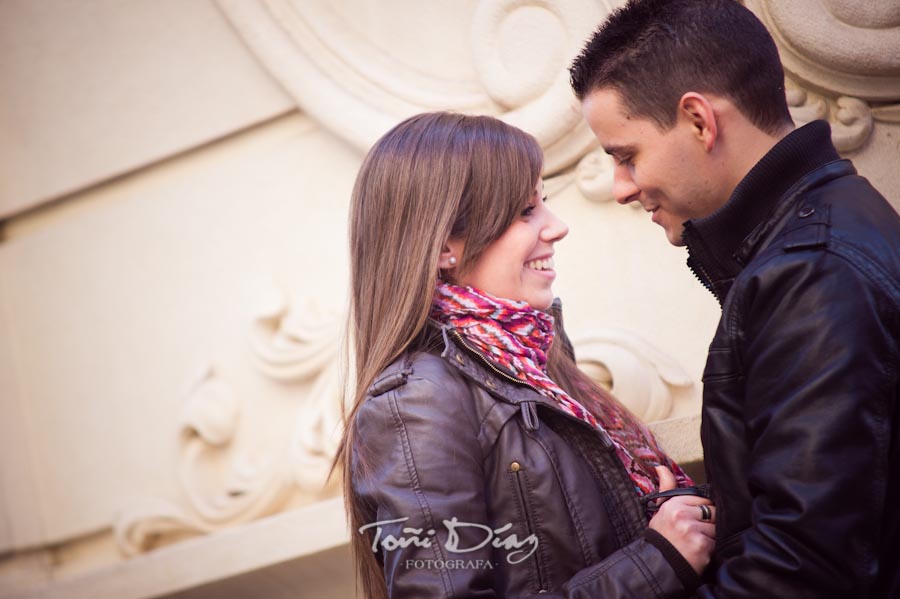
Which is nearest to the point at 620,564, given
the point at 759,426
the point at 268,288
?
the point at 759,426

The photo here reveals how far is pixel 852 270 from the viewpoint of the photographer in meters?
1.44

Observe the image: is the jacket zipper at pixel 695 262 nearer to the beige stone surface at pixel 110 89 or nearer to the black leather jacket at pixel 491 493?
the black leather jacket at pixel 491 493

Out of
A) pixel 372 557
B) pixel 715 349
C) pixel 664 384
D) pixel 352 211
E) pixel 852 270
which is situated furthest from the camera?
pixel 664 384

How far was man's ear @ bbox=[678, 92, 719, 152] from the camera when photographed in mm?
1729

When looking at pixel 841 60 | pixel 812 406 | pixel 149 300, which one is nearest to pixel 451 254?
pixel 812 406

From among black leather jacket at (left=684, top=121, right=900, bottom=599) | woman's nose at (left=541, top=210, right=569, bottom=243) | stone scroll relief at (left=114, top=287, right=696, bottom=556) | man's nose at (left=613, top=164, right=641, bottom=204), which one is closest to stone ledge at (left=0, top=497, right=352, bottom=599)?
stone scroll relief at (left=114, top=287, right=696, bottom=556)

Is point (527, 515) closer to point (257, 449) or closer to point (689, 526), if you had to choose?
point (689, 526)

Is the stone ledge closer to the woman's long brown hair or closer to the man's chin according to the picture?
the woman's long brown hair

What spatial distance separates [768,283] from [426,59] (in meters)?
1.94

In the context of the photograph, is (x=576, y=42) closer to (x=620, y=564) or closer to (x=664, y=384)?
(x=664, y=384)

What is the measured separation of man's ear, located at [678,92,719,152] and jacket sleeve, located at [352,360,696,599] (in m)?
0.63

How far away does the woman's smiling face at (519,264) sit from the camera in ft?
6.74

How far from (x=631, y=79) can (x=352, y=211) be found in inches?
25.4
